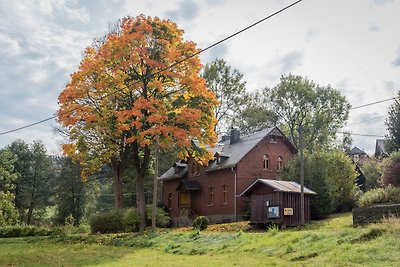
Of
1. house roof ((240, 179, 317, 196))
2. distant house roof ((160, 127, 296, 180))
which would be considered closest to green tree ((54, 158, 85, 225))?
distant house roof ((160, 127, 296, 180))

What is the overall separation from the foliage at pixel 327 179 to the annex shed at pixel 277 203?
1.86m

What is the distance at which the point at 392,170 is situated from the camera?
30.7m

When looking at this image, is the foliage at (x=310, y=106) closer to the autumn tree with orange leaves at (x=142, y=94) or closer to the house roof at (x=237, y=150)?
the house roof at (x=237, y=150)

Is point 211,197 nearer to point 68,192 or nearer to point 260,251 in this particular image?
point 68,192

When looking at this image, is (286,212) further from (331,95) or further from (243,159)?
(331,95)

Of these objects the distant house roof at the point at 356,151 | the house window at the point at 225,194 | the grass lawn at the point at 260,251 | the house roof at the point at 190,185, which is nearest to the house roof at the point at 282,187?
the house window at the point at 225,194

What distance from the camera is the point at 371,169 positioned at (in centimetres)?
4516

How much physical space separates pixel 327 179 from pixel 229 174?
8981 mm

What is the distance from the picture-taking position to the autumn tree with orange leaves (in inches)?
1153

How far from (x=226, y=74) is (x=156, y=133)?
29.8 meters

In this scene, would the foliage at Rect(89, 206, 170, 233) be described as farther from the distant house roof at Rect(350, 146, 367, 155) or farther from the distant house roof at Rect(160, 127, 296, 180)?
the distant house roof at Rect(350, 146, 367, 155)

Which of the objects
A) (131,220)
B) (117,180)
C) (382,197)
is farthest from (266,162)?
(382,197)

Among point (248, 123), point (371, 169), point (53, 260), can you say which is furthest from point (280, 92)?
point (53, 260)

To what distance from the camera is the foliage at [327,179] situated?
3209 cm
